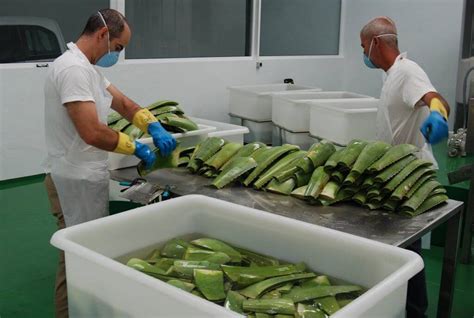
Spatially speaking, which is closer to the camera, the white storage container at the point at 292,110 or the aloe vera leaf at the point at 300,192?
the aloe vera leaf at the point at 300,192

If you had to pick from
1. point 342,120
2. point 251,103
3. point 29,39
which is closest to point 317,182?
point 342,120

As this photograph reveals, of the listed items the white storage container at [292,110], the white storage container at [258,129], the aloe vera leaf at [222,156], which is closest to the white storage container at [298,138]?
the white storage container at [292,110]

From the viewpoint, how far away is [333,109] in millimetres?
3711

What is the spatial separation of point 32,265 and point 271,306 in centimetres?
207

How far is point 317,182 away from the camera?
1925 mm

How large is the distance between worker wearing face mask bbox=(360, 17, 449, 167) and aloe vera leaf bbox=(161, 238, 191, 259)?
129 cm

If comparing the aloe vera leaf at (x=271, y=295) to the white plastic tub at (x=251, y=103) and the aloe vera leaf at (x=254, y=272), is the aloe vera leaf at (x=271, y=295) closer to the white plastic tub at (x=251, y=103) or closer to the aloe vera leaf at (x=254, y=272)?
the aloe vera leaf at (x=254, y=272)

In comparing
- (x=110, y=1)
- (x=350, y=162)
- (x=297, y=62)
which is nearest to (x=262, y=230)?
(x=350, y=162)

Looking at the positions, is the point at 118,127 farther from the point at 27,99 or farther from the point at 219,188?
the point at 27,99

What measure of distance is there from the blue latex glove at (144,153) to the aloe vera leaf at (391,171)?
0.87 meters

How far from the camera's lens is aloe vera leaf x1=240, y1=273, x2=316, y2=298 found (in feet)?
3.80

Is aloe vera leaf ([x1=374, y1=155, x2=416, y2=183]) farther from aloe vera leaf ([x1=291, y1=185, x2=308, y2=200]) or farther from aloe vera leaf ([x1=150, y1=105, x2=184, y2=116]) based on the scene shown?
aloe vera leaf ([x1=150, y1=105, x2=184, y2=116])

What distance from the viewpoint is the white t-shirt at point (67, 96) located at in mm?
1961

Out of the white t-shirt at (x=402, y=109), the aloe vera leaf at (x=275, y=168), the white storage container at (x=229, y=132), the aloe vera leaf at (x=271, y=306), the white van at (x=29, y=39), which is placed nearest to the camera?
the aloe vera leaf at (x=271, y=306)
